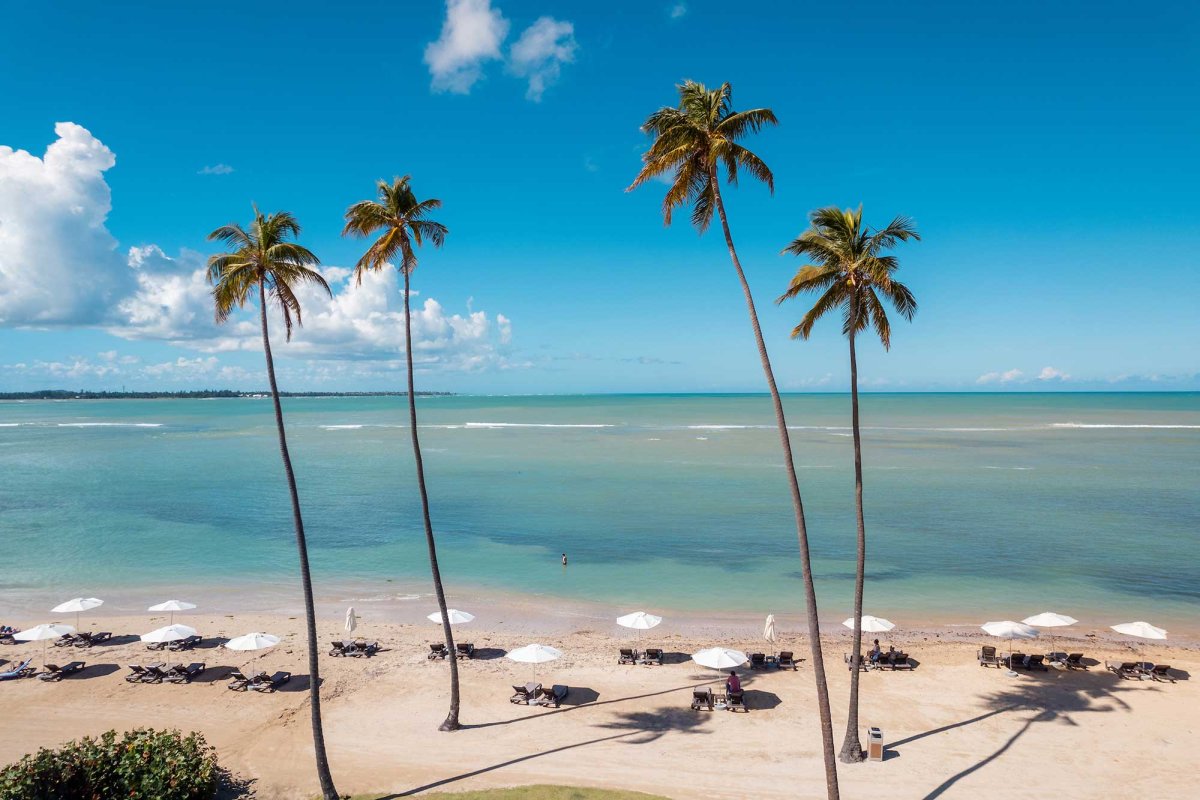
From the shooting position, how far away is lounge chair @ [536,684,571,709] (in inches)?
808

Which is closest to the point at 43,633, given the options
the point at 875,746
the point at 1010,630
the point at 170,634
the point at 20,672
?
the point at 20,672

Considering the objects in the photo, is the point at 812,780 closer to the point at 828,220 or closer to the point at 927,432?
the point at 828,220

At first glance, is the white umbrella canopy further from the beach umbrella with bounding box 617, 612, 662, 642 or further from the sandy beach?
the beach umbrella with bounding box 617, 612, 662, 642

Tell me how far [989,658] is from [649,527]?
83.0ft

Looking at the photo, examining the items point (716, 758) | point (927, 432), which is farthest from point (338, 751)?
point (927, 432)

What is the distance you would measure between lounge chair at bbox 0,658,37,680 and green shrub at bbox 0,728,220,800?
11.5 metres

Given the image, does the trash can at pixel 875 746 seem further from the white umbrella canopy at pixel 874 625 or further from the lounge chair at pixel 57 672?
the lounge chair at pixel 57 672

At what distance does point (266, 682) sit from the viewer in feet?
71.7

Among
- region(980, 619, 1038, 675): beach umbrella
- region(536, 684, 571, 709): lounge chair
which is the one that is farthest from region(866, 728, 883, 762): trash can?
region(980, 619, 1038, 675): beach umbrella

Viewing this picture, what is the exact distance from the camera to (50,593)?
33.1 m

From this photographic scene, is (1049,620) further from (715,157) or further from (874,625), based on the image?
(715,157)

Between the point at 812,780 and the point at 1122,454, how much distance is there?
315 feet

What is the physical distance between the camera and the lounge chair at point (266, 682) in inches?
856

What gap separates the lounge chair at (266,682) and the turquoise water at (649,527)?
1199cm
